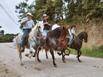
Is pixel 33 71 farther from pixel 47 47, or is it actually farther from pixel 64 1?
pixel 64 1

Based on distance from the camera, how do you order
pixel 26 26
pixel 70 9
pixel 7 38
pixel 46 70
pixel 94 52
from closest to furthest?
1. pixel 46 70
2. pixel 26 26
3. pixel 94 52
4. pixel 70 9
5. pixel 7 38

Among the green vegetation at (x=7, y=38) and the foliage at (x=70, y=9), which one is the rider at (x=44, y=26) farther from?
the green vegetation at (x=7, y=38)

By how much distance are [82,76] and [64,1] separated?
82.7 ft

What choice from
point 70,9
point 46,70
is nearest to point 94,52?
point 70,9

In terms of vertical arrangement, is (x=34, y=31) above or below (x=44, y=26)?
below

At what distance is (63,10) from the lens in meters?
42.2

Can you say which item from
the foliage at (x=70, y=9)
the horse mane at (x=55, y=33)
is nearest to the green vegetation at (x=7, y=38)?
the foliage at (x=70, y=9)

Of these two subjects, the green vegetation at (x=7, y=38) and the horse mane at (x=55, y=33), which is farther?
the green vegetation at (x=7, y=38)

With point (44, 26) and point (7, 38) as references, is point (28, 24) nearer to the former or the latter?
point (44, 26)

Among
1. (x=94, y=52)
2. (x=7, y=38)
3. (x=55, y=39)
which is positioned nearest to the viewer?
(x=55, y=39)

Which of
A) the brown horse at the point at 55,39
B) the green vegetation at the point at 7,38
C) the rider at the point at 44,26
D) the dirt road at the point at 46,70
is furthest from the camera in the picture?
the green vegetation at the point at 7,38

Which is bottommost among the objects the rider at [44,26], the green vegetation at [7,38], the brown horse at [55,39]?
the green vegetation at [7,38]

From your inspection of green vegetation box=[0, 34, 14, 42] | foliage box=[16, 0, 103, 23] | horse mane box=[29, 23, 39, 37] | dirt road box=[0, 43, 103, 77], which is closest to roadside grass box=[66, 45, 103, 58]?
foliage box=[16, 0, 103, 23]

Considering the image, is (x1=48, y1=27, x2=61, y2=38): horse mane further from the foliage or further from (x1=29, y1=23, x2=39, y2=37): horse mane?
the foliage
